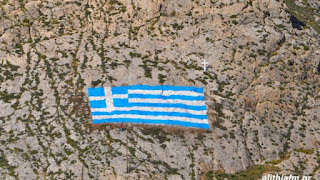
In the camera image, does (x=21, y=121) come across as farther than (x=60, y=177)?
Yes

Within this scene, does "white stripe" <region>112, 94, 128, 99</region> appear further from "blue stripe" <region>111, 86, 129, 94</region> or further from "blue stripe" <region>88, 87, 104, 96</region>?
"blue stripe" <region>88, 87, 104, 96</region>

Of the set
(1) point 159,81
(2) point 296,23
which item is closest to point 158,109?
(1) point 159,81

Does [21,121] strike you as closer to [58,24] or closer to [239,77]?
[58,24]

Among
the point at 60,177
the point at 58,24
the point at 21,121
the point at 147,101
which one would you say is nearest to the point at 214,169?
the point at 147,101

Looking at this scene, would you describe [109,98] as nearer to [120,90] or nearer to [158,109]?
[120,90]

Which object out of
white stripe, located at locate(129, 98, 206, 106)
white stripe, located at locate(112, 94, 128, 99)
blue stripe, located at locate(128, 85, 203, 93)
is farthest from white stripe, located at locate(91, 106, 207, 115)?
blue stripe, located at locate(128, 85, 203, 93)

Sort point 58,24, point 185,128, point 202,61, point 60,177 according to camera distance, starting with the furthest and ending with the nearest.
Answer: point 58,24, point 202,61, point 185,128, point 60,177
